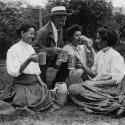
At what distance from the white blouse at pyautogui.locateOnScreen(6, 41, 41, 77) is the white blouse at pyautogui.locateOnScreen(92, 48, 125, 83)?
1137 millimetres

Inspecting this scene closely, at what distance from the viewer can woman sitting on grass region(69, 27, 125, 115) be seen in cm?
587

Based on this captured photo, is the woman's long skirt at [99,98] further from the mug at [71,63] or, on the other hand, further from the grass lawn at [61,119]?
the mug at [71,63]

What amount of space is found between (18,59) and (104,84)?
155 centimetres

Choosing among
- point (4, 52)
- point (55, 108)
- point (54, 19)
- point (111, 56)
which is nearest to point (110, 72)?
point (111, 56)

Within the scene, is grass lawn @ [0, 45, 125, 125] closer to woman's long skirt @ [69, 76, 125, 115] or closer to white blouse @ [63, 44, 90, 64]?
woman's long skirt @ [69, 76, 125, 115]

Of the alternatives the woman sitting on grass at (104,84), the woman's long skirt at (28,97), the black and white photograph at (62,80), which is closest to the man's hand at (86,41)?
the black and white photograph at (62,80)

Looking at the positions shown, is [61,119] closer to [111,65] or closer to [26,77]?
[26,77]

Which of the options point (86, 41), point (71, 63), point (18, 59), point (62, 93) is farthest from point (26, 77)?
point (86, 41)

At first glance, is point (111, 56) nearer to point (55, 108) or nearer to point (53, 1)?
point (55, 108)

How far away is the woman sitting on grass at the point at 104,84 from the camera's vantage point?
5867 mm

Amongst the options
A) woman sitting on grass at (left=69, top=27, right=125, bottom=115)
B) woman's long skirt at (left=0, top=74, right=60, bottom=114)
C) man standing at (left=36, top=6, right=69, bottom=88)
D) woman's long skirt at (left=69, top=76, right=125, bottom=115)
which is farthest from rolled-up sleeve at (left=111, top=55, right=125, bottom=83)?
man standing at (left=36, top=6, right=69, bottom=88)

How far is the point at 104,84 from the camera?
19.8 feet

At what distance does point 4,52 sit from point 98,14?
4938 mm

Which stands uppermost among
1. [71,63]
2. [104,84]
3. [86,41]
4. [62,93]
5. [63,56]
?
[86,41]
